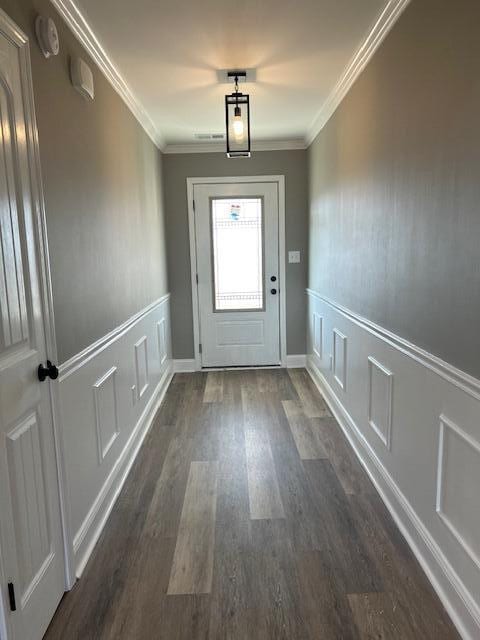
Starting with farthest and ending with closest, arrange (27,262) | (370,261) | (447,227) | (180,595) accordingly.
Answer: (370,261)
(180,595)
(447,227)
(27,262)

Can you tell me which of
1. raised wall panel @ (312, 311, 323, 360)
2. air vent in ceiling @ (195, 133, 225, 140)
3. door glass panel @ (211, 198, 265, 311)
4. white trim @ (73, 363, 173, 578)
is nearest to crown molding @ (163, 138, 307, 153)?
air vent in ceiling @ (195, 133, 225, 140)

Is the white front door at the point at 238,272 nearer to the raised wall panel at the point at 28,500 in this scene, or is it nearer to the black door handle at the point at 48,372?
the black door handle at the point at 48,372

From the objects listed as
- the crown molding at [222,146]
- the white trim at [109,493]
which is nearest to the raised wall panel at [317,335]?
the white trim at [109,493]

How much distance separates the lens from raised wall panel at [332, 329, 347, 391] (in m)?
3.21

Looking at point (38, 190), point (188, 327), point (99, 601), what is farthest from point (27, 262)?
point (188, 327)

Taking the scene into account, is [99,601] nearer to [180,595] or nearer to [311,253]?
[180,595]

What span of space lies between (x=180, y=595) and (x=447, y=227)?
175 cm

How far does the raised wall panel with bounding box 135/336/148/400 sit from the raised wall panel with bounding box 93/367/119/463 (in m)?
0.58

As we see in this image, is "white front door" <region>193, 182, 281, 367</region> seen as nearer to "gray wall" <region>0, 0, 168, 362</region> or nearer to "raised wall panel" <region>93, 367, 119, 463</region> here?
"gray wall" <region>0, 0, 168, 362</region>

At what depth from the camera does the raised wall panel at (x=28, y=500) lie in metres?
1.36

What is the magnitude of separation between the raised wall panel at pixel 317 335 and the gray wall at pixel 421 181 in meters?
1.16

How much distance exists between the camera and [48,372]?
1551mm

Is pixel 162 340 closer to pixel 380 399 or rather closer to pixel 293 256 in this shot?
pixel 293 256

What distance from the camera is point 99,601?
1.69m
